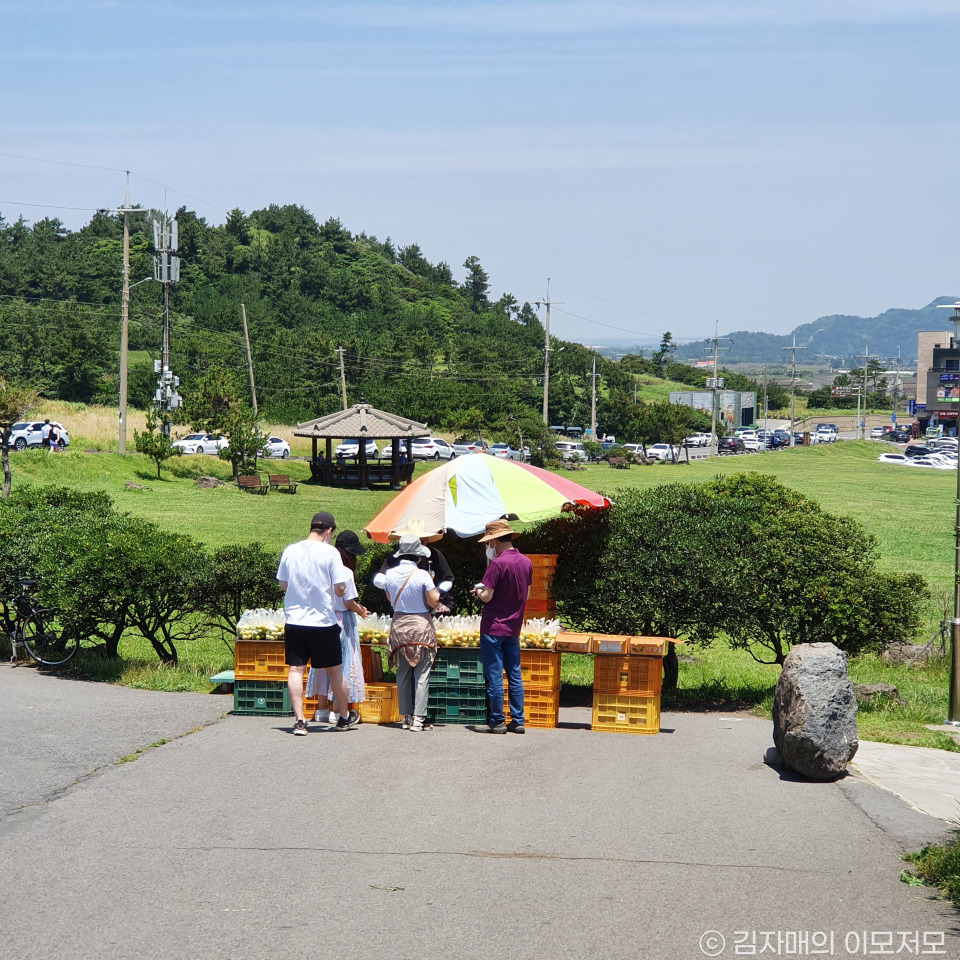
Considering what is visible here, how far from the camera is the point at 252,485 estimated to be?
125ft

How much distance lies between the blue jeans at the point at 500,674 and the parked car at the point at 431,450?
158 ft

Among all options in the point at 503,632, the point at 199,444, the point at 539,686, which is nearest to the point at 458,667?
the point at 503,632

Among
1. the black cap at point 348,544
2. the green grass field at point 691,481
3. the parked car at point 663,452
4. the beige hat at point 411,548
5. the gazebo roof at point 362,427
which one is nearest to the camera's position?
the beige hat at point 411,548

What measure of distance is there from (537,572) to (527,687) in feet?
4.65

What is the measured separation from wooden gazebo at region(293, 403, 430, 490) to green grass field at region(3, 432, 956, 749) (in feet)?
5.13

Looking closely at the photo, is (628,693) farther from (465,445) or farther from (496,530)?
(465,445)

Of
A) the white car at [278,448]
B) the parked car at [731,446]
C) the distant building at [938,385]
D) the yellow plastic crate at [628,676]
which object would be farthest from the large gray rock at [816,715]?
the distant building at [938,385]

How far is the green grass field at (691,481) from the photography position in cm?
1071

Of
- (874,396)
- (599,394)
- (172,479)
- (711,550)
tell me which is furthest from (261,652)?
(874,396)

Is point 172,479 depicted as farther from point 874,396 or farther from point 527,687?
point 874,396

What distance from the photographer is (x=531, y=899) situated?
16.3 ft

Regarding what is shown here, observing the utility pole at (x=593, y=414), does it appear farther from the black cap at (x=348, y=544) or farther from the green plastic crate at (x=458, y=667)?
the green plastic crate at (x=458, y=667)

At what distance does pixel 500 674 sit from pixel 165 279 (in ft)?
139

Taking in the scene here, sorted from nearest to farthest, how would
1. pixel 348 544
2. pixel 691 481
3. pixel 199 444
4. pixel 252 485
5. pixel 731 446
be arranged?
pixel 348 544 → pixel 252 485 → pixel 691 481 → pixel 199 444 → pixel 731 446
